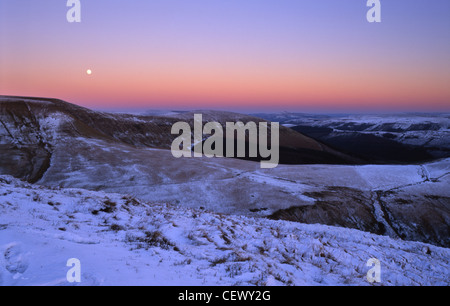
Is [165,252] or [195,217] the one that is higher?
[165,252]

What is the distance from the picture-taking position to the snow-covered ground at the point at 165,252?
6371 mm

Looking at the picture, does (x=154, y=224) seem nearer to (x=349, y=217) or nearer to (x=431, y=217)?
(x=349, y=217)

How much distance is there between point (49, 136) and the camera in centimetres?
6475

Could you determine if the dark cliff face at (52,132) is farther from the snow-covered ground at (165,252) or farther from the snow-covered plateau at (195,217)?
the snow-covered ground at (165,252)

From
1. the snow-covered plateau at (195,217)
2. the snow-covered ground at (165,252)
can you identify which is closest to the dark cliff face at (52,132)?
the snow-covered plateau at (195,217)

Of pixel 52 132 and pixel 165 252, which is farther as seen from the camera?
pixel 52 132

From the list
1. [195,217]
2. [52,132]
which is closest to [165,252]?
[195,217]

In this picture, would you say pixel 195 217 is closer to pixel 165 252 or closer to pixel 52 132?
pixel 165 252

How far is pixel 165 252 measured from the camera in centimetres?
868

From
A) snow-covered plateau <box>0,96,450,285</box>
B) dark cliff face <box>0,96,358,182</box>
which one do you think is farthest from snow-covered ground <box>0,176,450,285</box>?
dark cliff face <box>0,96,358,182</box>

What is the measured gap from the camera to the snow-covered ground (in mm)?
6371

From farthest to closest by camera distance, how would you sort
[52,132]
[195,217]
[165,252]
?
[52,132] → [195,217] → [165,252]

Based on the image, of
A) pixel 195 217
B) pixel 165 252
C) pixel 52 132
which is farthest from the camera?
pixel 52 132
